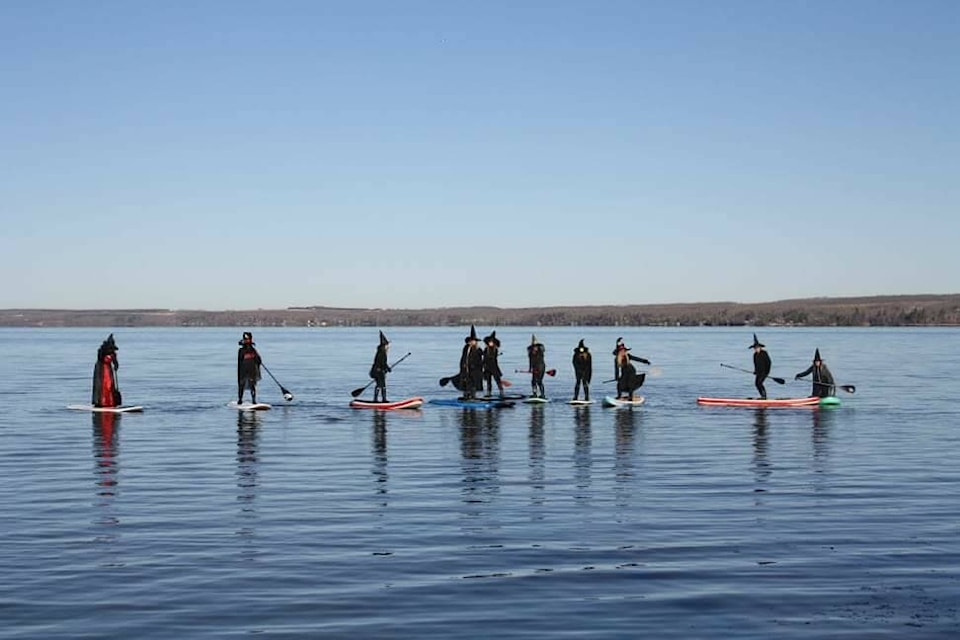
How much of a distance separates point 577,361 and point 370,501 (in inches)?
857

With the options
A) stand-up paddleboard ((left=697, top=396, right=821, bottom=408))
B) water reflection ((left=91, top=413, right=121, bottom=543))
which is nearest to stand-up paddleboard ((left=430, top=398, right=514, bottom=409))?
stand-up paddleboard ((left=697, top=396, right=821, bottom=408))

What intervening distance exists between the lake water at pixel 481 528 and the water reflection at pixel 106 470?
8 cm

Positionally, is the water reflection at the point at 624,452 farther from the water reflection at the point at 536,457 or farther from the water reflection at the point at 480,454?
the water reflection at the point at 480,454

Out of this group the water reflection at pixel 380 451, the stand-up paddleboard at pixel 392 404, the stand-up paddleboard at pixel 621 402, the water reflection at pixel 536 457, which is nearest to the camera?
the water reflection at pixel 536 457

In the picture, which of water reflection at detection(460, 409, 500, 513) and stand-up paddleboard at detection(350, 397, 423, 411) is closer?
water reflection at detection(460, 409, 500, 513)

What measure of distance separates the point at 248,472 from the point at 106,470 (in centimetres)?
274

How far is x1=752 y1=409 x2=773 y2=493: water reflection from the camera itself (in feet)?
67.8

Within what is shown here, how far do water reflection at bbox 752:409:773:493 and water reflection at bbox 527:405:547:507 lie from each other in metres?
3.60

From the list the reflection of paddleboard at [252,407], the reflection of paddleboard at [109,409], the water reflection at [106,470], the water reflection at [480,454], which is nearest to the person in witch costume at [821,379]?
the water reflection at [480,454]

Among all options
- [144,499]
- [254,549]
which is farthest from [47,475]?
[254,549]

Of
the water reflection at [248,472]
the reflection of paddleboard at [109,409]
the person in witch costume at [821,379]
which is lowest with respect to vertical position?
the water reflection at [248,472]

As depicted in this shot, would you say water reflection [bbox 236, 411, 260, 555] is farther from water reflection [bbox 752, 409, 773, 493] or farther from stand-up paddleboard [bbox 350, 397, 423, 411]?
water reflection [bbox 752, 409, 773, 493]

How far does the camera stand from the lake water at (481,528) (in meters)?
11.3

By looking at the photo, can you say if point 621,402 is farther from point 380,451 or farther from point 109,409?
point 109,409
